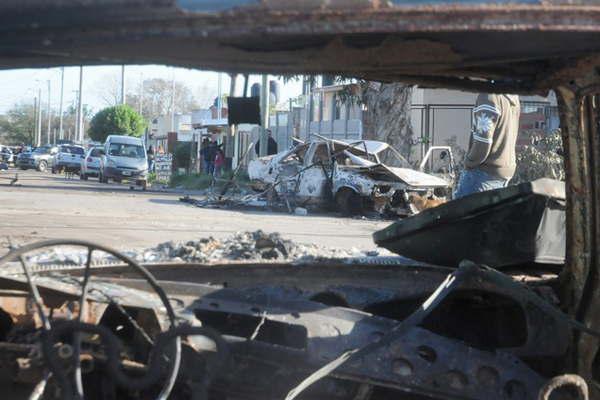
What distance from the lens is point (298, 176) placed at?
19.3 metres

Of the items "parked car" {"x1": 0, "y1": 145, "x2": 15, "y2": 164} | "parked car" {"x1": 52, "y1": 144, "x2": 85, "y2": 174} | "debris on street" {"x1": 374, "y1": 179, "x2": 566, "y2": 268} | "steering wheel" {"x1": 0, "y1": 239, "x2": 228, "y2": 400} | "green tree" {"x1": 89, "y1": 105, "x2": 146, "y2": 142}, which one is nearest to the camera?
"steering wheel" {"x1": 0, "y1": 239, "x2": 228, "y2": 400}

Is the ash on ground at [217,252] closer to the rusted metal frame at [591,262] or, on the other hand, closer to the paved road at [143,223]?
the rusted metal frame at [591,262]

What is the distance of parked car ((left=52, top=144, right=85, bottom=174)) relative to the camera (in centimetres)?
4722

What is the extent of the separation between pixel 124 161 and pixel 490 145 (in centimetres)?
2960

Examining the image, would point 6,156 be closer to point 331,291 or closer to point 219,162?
point 219,162

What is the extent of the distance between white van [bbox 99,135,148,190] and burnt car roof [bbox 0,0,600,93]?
31805mm

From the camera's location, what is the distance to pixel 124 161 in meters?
34.2

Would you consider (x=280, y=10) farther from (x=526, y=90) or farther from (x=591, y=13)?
(x=526, y=90)

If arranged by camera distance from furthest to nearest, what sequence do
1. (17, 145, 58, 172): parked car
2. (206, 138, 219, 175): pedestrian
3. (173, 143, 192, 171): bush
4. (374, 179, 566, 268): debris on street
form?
(17, 145, 58, 172): parked car < (173, 143, 192, 171): bush < (206, 138, 219, 175): pedestrian < (374, 179, 566, 268): debris on street

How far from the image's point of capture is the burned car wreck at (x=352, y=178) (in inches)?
699

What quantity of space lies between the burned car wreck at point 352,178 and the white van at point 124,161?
1445 centimetres

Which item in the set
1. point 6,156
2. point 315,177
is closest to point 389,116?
point 315,177

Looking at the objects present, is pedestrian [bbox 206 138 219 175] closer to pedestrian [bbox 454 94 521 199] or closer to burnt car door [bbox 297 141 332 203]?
burnt car door [bbox 297 141 332 203]

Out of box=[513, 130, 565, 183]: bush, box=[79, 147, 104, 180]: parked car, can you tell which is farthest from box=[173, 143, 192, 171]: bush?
box=[513, 130, 565, 183]: bush
